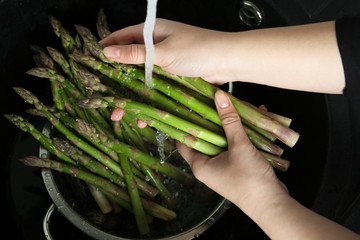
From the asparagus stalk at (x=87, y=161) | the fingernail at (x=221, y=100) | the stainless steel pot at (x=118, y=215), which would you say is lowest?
the stainless steel pot at (x=118, y=215)


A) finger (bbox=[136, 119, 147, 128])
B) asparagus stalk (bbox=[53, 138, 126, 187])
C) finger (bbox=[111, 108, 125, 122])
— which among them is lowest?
asparagus stalk (bbox=[53, 138, 126, 187])

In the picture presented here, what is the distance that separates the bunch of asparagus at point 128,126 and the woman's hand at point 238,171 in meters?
0.05

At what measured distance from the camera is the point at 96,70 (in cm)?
116

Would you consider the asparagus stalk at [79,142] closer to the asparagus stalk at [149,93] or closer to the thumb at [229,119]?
the asparagus stalk at [149,93]

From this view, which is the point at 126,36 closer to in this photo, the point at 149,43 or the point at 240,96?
the point at 149,43

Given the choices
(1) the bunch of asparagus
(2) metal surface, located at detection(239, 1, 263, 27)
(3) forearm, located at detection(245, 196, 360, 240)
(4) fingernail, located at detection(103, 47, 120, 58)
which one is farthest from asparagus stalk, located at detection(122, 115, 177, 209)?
(2) metal surface, located at detection(239, 1, 263, 27)

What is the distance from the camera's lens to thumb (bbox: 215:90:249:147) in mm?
1000

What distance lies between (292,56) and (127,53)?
499 mm

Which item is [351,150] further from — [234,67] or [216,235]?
[216,235]

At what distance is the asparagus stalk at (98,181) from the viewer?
46.3 inches

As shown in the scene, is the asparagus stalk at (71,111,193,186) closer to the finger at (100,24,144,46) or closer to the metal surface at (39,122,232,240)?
the metal surface at (39,122,232,240)

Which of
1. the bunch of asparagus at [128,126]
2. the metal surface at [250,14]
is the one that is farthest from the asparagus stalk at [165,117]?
the metal surface at [250,14]

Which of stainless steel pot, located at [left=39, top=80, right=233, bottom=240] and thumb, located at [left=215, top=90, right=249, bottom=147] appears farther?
stainless steel pot, located at [left=39, top=80, right=233, bottom=240]

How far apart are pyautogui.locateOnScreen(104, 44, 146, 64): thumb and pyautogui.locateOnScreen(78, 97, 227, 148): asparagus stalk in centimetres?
13
